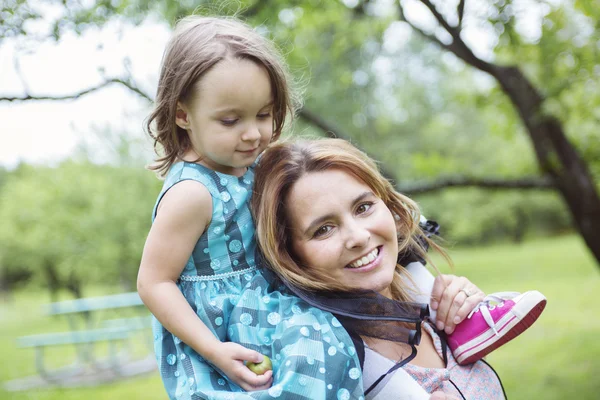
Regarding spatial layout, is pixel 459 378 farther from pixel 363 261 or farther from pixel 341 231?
pixel 341 231

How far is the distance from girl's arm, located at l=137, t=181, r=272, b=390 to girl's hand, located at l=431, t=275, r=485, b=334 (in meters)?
0.69

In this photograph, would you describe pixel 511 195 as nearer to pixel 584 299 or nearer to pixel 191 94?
pixel 584 299

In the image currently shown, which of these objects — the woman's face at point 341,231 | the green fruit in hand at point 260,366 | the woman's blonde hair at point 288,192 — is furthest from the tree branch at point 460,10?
the green fruit in hand at point 260,366

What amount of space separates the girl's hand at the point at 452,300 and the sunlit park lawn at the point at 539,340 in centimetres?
617

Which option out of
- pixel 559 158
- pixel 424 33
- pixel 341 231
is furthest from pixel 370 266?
pixel 559 158

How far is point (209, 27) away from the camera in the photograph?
6.26 feet

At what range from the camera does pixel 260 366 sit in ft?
5.31

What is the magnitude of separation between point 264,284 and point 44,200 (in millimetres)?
25024

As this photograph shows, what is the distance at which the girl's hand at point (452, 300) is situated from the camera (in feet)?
6.57

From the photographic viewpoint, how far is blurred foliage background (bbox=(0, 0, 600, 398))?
4312 mm

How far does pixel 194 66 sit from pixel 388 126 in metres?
24.0

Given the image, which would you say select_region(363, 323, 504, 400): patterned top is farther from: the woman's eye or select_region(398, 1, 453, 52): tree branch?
select_region(398, 1, 453, 52): tree branch

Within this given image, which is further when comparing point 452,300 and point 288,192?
point 452,300

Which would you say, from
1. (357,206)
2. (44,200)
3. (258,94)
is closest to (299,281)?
(357,206)
